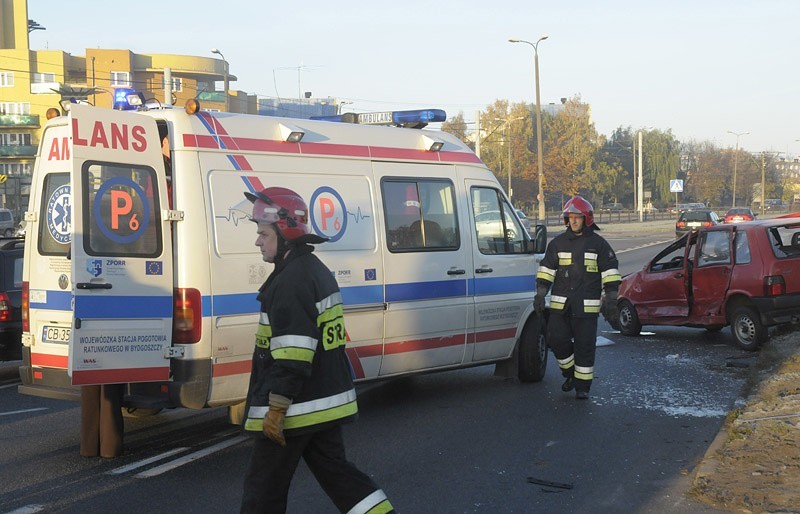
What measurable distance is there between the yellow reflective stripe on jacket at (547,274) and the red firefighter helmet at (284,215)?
208 inches

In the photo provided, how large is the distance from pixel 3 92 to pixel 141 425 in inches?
3120

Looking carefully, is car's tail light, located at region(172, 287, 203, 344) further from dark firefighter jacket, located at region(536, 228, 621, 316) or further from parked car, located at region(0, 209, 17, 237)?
parked car, located at region(0, 209, 17, 237)

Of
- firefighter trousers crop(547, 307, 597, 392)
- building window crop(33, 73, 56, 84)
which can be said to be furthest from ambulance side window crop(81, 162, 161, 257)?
building window crop(33, 73, 56, 84)

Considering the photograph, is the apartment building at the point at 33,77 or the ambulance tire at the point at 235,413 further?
the apartment building at the point at 33,77

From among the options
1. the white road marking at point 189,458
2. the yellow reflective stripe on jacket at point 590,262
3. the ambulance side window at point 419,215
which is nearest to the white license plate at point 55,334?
the white road marking at point 189,458

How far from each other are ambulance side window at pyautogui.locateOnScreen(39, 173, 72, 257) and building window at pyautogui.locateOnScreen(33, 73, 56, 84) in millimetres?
76352

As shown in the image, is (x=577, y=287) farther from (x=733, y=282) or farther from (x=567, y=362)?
(x=733, y=282)

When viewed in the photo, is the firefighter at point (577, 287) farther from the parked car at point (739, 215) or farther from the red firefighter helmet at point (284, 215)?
the parked car at point (739, 215)

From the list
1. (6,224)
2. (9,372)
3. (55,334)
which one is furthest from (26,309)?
(6,224)

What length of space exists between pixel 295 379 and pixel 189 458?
3153 millimetres

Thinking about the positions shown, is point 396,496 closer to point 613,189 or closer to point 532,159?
point 532,159

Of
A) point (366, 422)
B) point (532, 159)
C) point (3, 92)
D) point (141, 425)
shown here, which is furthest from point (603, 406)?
point (3, 92)

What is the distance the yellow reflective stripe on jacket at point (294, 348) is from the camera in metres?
4.17

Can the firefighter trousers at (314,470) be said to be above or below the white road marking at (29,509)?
above
